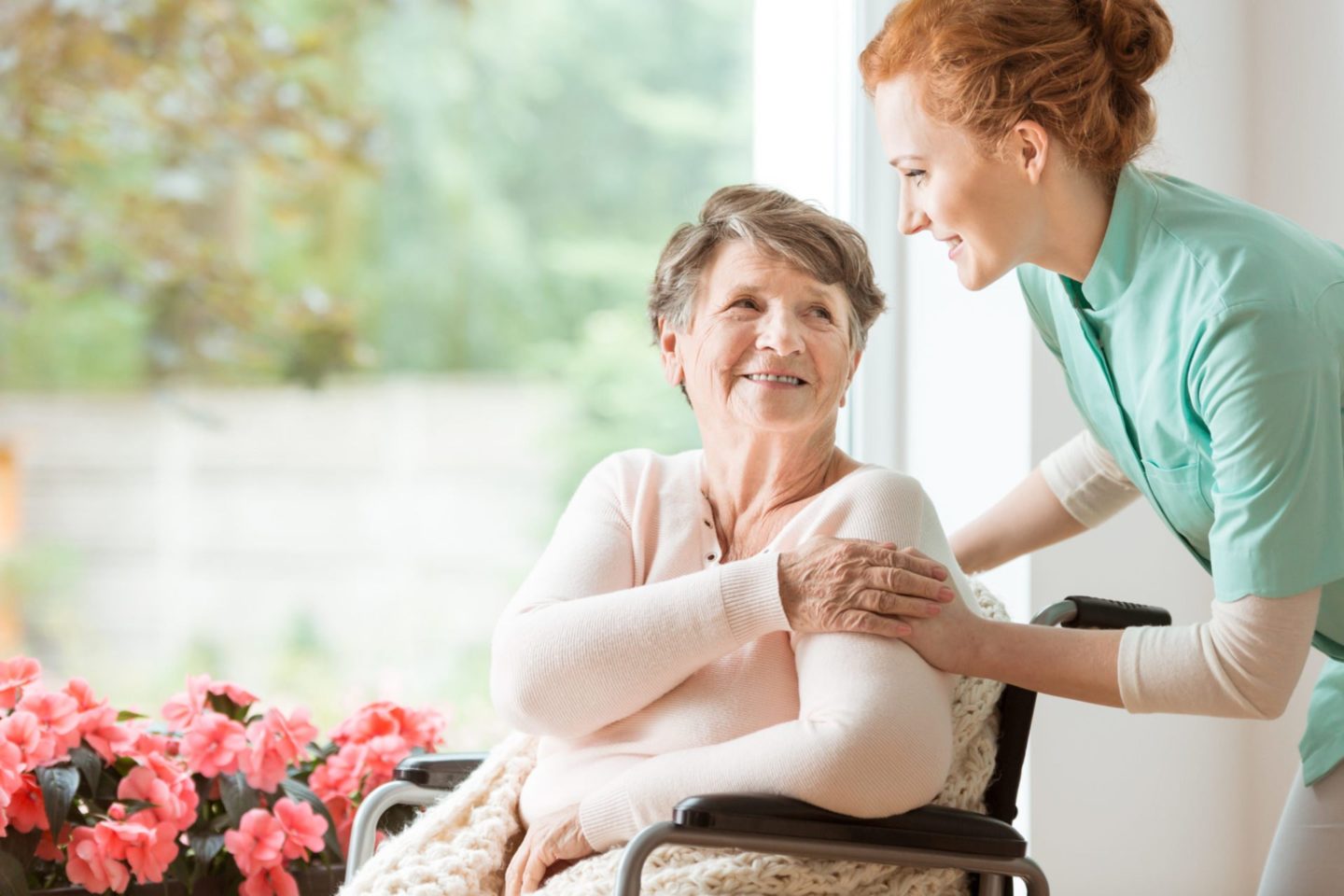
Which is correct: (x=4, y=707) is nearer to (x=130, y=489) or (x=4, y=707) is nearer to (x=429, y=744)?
(x=429, y=744)

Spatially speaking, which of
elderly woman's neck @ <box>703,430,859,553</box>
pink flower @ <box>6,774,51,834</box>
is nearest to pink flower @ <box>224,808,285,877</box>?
pink flower @ <box>6,774,51,834</box>

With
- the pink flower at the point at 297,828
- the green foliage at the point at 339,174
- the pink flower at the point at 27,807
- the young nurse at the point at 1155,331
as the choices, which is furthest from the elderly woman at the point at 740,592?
the green foliage at the point at 339,174

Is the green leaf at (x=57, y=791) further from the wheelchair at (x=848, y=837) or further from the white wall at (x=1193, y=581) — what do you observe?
the white wall at (x=1193, y=581)

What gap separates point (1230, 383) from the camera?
4.66 ft

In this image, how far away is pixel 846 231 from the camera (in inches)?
68.4

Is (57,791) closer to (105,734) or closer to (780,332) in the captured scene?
(105,734)

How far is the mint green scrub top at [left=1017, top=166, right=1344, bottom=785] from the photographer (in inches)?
55.2

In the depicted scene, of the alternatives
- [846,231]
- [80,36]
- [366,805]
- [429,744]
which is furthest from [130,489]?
[846,231]

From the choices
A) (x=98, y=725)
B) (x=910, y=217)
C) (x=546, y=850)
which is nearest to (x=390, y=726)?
(x=98, y=725)

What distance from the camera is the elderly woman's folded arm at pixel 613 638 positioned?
1.48 metres

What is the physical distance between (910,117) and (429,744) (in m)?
1.41

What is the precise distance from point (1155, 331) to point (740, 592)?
57 centimetres

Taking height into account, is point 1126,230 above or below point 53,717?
above

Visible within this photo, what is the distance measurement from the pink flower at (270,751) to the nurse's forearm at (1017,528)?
3.62 feet
